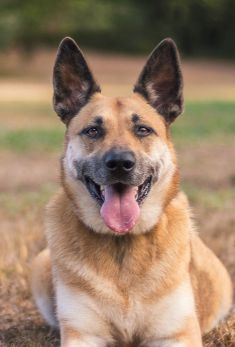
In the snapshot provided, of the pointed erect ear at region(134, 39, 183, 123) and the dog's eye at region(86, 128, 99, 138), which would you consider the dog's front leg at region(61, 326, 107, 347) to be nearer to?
the dog's eye at region(86, 128, 99, 138)

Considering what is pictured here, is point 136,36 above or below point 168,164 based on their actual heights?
below

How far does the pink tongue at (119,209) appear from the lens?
446 centimetres

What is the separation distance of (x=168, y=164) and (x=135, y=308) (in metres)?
0.91

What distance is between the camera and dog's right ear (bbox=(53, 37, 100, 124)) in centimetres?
491

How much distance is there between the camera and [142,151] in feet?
14.9

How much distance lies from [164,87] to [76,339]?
5.72ft

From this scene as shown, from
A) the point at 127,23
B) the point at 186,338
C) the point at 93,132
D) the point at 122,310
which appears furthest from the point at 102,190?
the point at 127,23

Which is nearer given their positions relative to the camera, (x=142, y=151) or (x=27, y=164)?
(x=142, y=151)

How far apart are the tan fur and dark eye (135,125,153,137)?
0.15 feet

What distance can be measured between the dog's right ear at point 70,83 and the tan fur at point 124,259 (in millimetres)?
94

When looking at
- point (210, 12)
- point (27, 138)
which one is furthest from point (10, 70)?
point (27, 138)

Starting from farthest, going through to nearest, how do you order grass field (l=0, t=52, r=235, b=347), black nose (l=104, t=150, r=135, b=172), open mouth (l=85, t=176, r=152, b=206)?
grass field (l=0, t=52, r=235, b=347), open mouth (l=85, t=176, r=152, b=206), black nose (l=104, t=150, r=135, b=172)

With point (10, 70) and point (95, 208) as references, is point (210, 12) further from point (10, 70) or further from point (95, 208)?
point (95, 208)

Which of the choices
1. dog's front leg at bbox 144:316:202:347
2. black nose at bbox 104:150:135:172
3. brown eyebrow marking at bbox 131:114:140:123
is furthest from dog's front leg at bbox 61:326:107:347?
brown eyebrow marking at bbox 131:114:140:123
